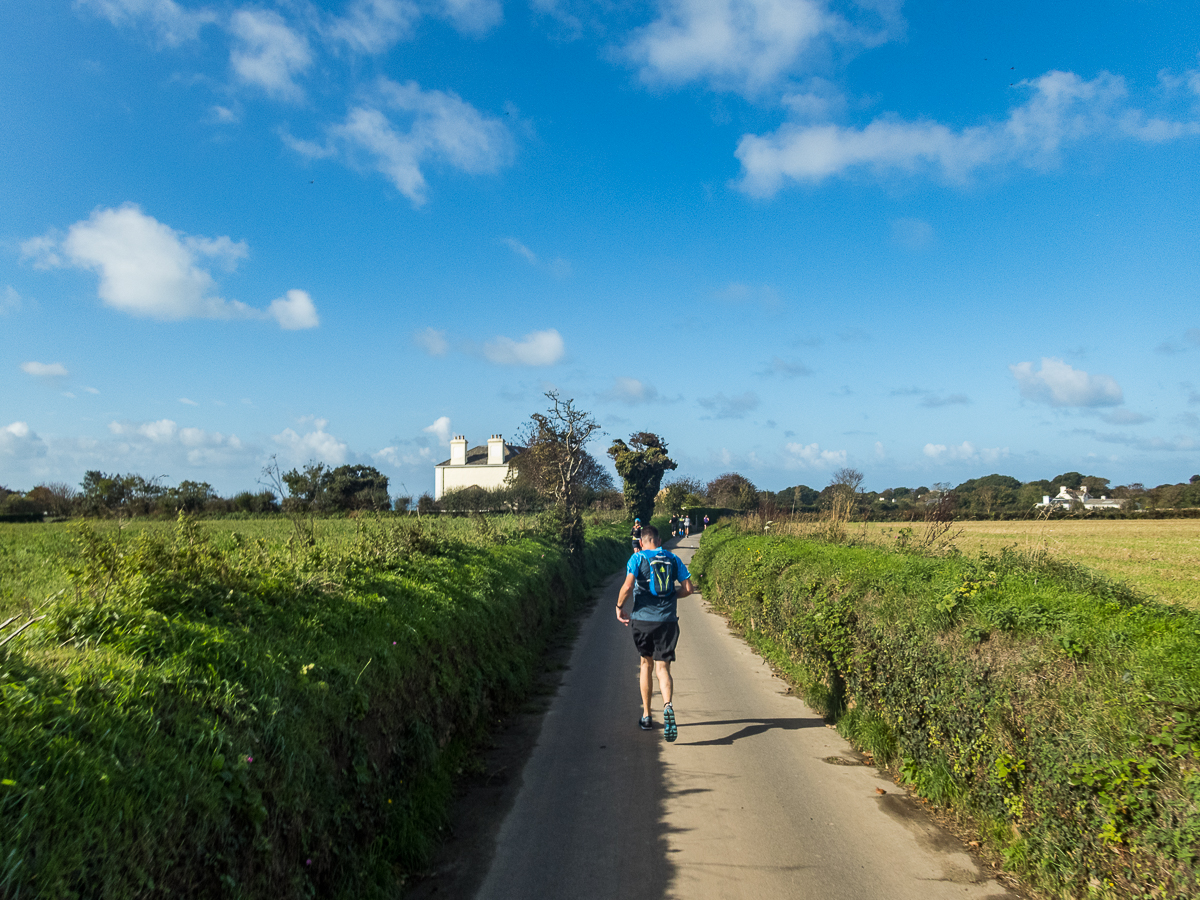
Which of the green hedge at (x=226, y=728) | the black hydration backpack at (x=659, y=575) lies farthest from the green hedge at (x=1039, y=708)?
the green hedge at (x=226, y=728)

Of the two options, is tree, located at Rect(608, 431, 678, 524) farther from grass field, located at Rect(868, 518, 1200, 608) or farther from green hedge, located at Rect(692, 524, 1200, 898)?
green hedge, located at Rect(692, 524, 1200, 898)

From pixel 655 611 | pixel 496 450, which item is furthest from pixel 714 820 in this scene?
pixel 496 450

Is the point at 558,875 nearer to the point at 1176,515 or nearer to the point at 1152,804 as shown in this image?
the point at 1152,804

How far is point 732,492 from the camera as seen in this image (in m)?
71.1

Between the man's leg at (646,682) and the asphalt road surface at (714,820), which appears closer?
the asphalt road surface at (714,820)

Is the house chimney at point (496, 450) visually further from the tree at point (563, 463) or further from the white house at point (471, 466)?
the tree at point (563, 463)

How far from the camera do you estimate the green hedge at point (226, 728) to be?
2248 mm

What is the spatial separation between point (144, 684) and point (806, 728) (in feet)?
20.3

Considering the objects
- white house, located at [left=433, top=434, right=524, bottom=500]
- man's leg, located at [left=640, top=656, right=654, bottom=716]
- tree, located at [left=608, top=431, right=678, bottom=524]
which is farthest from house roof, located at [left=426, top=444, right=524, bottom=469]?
man's leg, located at [left=640, top=656, right=654, bottom=716]

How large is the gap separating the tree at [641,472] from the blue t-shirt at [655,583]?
134ft

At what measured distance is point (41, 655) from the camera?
2.99 meters

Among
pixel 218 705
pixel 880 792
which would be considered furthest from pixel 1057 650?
pixel 218 705

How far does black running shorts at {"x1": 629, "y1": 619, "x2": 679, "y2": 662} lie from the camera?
6777mm

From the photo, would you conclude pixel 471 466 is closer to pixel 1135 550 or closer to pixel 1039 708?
pixel 1135 550
